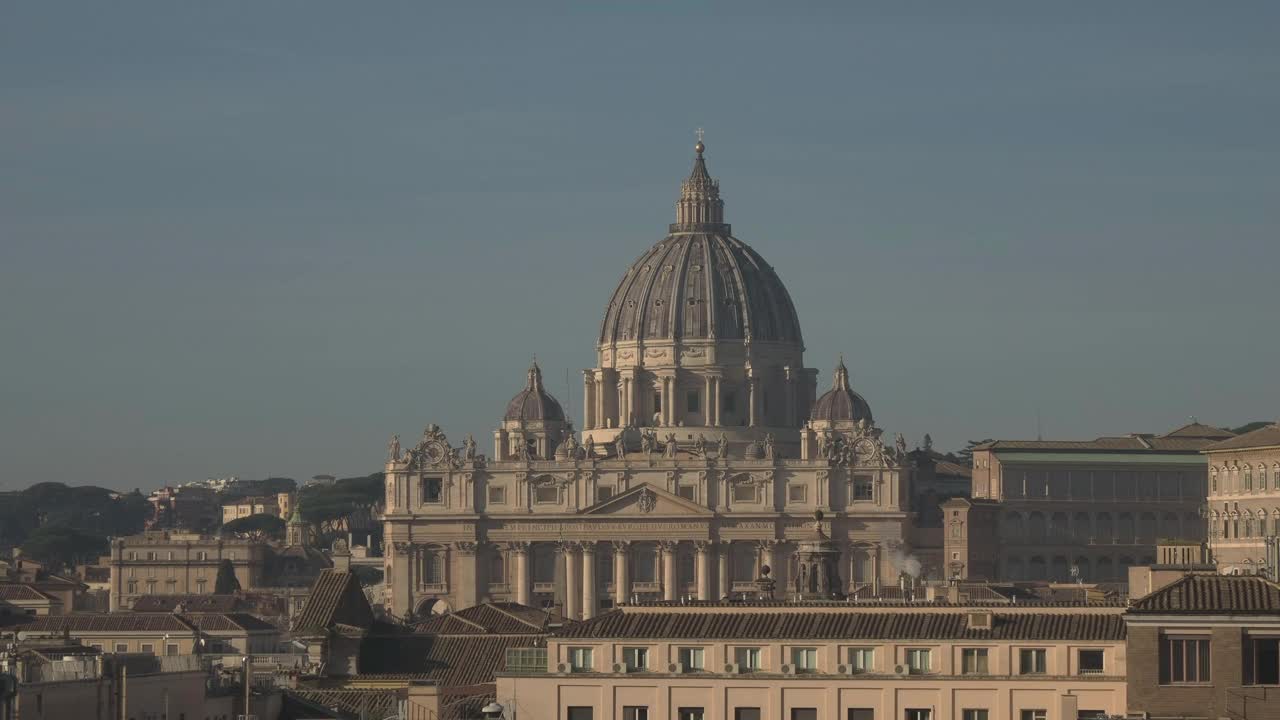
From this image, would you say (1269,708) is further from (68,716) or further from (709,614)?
(68,716)

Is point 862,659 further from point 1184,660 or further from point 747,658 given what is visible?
point 1184,660

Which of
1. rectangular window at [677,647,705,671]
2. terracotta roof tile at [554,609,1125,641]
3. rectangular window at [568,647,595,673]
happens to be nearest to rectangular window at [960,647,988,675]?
terracotta roof tile at [554,609,1125,641]

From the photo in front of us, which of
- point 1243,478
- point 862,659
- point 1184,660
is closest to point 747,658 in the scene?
point 862,659

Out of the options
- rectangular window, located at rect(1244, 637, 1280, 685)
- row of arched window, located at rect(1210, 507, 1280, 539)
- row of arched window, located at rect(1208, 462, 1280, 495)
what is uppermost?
row of arched window, located at rect(1208, 462, 1280, 495)

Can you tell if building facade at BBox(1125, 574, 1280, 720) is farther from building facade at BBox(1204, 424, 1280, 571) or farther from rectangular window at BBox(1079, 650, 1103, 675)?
building facade at BBox(1204, 424, 1280, 571)

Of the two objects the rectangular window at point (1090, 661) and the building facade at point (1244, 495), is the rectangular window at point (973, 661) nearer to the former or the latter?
the rectangular window at point (1090, 661)

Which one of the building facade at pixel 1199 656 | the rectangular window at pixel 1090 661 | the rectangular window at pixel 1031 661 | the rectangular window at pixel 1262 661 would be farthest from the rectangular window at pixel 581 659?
the rectangular window at pixel 1262 661
